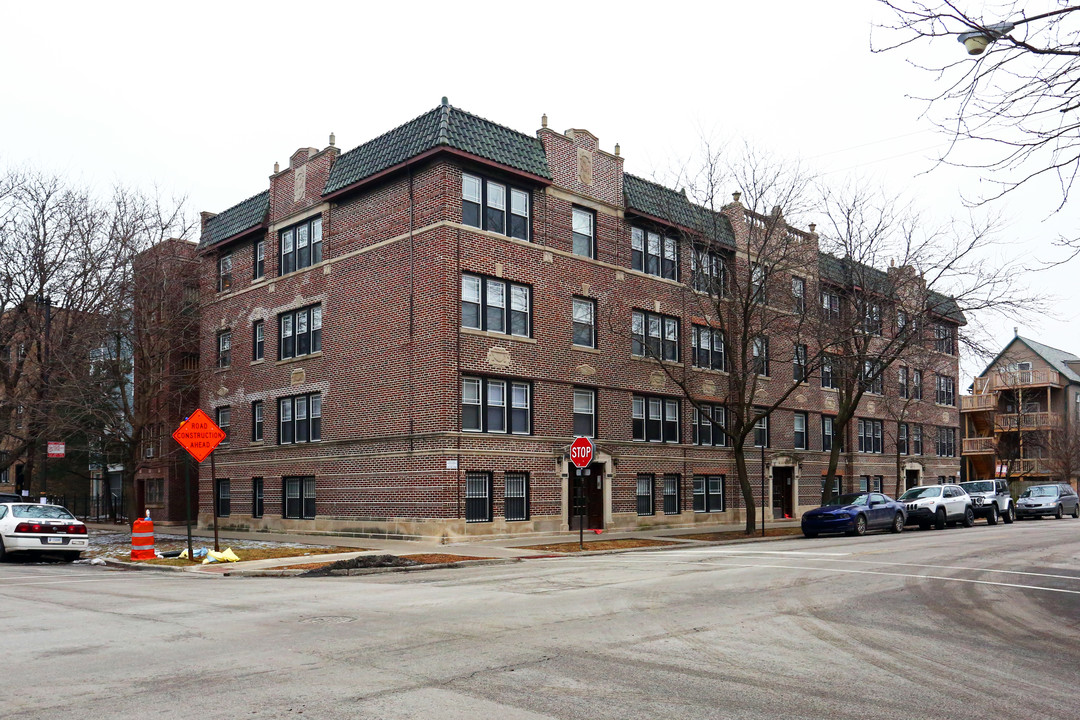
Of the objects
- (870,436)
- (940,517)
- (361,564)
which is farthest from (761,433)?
(361,564)

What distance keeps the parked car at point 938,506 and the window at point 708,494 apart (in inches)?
264

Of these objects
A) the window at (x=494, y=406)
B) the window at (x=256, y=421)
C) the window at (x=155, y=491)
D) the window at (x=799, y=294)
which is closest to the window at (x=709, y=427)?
the window at (x=799, y=294)

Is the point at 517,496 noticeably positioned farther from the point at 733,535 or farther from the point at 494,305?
the point at 733,535

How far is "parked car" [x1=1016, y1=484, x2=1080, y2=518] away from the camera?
43.6 metres

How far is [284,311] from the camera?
33312mm

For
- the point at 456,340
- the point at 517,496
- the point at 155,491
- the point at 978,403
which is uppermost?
the point at 456,340

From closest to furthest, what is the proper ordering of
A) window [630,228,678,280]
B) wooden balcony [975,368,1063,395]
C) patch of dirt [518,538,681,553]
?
patch of dirt [518,538,681,553] < window [630,228,678,280] < wooden balcony [975,368,1063,395]

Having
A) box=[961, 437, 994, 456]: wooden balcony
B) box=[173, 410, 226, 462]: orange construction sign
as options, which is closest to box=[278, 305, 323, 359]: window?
box=[173, 410, 226, 462]: orange construction sign

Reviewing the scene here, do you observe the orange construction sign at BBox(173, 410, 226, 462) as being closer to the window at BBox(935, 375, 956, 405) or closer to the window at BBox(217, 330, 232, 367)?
the window at BBox(217, 330, 232, 367)

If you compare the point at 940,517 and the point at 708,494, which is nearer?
the point at 940,517

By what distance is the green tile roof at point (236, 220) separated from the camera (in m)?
34.7

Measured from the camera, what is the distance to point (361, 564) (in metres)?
19.0

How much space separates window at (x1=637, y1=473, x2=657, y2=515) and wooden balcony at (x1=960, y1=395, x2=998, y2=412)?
142 ft

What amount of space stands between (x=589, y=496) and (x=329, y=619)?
2002cm
